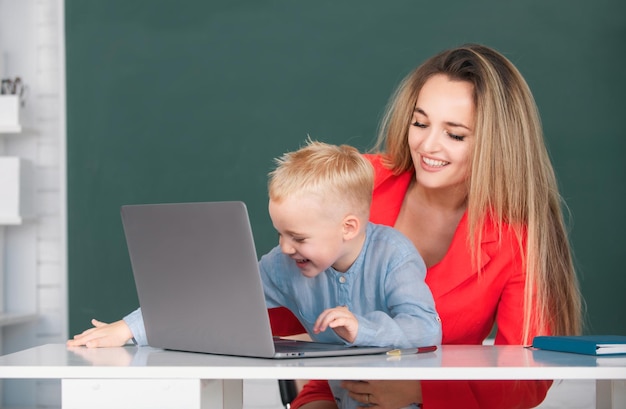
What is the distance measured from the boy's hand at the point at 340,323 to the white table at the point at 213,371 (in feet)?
0.18

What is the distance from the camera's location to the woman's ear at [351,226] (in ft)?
5.55

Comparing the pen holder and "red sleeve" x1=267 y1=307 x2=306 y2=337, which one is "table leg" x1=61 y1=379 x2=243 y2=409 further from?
the pen holder

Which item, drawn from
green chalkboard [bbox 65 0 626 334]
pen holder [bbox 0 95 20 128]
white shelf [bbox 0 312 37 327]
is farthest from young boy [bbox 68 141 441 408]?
pen holder [bbox 0 95 20 128]

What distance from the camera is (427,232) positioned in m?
2.27

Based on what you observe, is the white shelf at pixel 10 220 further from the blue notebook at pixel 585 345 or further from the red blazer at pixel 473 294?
the blue notebook at pixel 585 345

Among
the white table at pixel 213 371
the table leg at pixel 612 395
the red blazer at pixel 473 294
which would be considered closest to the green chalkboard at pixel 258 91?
the red blazer at pixel 473 294

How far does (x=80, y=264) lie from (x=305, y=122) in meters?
1.21

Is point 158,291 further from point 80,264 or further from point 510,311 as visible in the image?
point 80,264

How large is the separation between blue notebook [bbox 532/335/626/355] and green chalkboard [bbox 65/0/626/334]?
2429 mm

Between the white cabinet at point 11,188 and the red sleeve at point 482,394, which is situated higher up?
the white cabinet at point 11,188

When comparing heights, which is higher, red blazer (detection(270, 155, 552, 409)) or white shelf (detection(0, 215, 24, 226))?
white shelf (detection(0, 215, 24, 226))

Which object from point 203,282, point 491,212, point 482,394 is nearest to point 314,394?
point 482,394

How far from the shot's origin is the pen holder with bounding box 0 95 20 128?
4094 mm

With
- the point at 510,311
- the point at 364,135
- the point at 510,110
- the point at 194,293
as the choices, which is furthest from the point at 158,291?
the point at 364,135
